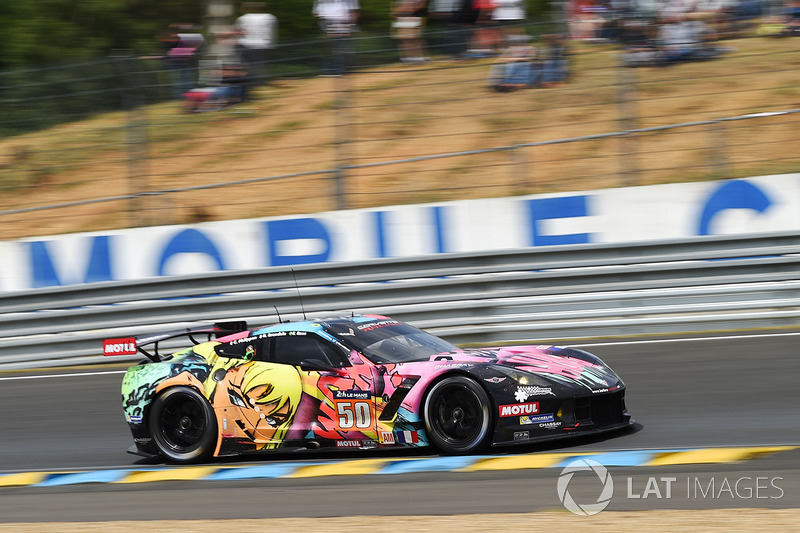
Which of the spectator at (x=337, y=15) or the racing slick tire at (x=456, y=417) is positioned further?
the spectator at (x=337, y=15)

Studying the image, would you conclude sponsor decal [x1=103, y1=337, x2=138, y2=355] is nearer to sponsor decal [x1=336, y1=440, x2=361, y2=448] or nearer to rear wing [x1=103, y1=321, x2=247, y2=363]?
rear wing [x1=103, y1=321, x2=247, y2=363]

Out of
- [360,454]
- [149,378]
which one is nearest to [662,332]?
[360,454]

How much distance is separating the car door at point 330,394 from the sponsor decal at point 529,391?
1034 millimetres

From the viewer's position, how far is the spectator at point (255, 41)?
13.3 metres

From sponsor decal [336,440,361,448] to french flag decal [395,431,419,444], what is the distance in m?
0.32

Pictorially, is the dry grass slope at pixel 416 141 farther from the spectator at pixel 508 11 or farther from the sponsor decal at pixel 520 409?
the sponsor decal at pixel 520 409

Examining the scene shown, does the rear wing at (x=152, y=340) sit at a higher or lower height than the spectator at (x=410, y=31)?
lower

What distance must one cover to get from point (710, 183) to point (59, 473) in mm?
7368

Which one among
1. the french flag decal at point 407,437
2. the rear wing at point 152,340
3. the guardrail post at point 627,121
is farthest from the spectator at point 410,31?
the french flag decal at point 407,437

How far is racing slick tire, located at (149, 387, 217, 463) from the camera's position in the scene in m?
7.95

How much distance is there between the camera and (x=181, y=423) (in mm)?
8164

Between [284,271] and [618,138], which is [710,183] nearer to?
[618,138]

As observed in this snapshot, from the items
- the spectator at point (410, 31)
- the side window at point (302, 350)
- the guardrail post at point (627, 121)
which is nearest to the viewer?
the side window at point (302, 350)

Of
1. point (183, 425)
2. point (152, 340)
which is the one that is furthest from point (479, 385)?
point (152, 340)
